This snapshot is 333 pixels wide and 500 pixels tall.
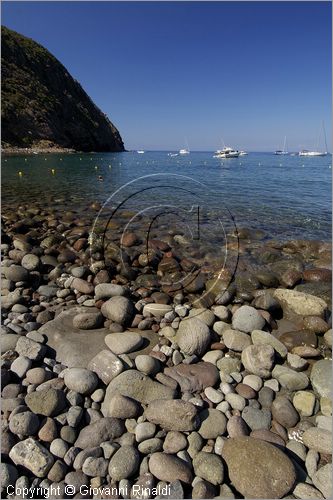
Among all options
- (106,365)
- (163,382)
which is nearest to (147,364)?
(163,382)

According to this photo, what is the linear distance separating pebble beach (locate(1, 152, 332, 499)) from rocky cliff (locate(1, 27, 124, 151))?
7936 cm

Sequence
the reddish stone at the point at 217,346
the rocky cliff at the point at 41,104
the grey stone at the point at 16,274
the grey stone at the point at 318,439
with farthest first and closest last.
Answer: the rocky cliff at the point at 41,104 < the grey stone at the point at 16,274 < the reddish stone at the point at 217,346 < the grey stone at the point at 318,439

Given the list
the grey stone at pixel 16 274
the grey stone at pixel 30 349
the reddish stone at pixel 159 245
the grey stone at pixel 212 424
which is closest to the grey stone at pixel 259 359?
the grey stone at pixel 212 424

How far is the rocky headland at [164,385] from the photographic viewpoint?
9.88 ft

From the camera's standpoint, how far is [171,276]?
24.4 feet

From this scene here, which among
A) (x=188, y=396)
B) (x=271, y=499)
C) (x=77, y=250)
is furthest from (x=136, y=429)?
(x=77, y=250)

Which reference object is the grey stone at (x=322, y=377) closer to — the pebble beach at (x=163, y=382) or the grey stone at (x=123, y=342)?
the pebble beach at (x=163, y=382)

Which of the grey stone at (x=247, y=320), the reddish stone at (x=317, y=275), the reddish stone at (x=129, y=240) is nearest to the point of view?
the grey stone at (x=247, y=320)

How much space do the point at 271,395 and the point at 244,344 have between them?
0.92 metres

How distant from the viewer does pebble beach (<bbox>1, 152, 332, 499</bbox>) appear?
3.01 metres

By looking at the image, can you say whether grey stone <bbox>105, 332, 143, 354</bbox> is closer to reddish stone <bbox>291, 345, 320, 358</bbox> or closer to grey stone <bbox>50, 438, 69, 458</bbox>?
grey stone <bbox>50, 438, 69, 458</bbox>

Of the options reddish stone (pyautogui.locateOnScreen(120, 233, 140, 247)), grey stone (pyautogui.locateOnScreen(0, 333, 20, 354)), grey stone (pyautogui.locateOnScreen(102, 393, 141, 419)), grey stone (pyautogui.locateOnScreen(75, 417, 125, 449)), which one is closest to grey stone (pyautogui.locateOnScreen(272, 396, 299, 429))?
grey stone (pyautogui.locateOnScreen(102, 393, 141, 419))

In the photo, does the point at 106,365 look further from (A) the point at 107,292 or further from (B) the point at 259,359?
(B) the point at 259,359

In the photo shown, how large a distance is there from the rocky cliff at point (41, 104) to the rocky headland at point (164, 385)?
262 ft
